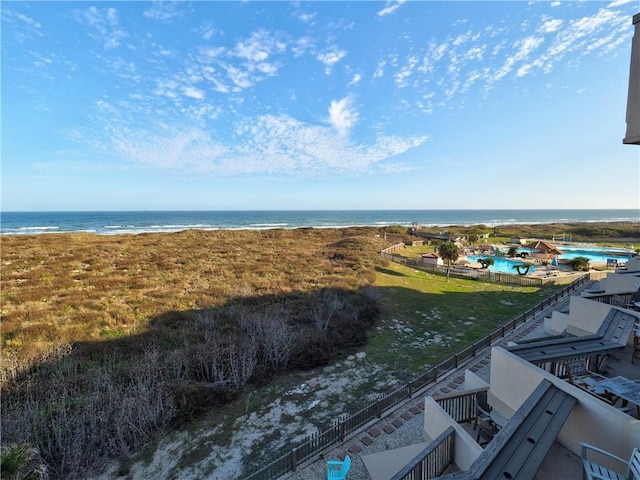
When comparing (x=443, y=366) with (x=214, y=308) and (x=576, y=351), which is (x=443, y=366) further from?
(x=214, y=308)

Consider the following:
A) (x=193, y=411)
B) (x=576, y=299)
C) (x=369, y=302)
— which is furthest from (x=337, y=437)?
(x=369, y=302)

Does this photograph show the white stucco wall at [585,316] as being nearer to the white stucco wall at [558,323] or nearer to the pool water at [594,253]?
the white stucco wall at [558,323]

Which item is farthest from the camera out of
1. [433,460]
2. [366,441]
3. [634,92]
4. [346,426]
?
A: [346,426]

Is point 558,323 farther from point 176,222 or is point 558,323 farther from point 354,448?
point 176,222

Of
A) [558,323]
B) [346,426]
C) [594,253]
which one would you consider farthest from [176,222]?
[558,323]

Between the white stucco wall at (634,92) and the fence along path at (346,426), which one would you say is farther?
the white stucco wall at (634,92)

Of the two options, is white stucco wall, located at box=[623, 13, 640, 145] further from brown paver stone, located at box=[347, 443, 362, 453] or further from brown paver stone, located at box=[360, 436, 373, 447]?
brown paver stone, located at box=[347, 443, 362, 453]

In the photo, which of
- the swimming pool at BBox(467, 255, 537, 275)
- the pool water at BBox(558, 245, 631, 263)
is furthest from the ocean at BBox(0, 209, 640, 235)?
the swimming pool at BBox(467, 255, 537, 275)

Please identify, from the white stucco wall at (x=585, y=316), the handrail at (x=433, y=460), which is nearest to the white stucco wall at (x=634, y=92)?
the white stucco wall at (x=585, y=316)

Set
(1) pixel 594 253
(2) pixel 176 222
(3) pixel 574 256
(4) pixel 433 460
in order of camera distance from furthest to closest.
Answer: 1. (2) pixel 176 222
2. (1) pixel 594 253
3. (3) pixel 574 256
4. (4) pixel 433 460
